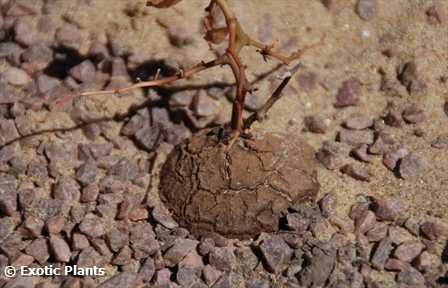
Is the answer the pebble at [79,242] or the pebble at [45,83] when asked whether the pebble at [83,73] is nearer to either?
the pebble at [45,83]

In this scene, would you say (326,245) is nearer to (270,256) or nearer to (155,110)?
(270,256)

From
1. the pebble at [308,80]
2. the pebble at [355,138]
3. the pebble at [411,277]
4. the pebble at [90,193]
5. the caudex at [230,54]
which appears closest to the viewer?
the caudex at [230,54]

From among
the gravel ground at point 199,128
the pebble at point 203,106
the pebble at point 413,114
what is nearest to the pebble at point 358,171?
the gravel ground at point 199,128

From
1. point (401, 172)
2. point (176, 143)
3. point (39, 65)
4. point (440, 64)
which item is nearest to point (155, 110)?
point (176, 143)

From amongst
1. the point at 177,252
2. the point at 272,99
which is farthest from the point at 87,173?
the point at 272,99

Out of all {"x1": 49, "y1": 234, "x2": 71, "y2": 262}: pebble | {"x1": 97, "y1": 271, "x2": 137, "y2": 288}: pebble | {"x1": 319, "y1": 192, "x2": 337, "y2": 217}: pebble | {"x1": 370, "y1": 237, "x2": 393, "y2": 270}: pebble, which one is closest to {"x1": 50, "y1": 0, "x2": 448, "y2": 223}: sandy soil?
{"x1": 319, "y1": 192, "x2": 337, "y2": 217}: pebble

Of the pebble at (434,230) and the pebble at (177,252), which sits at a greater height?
the pebble at (434,230)
